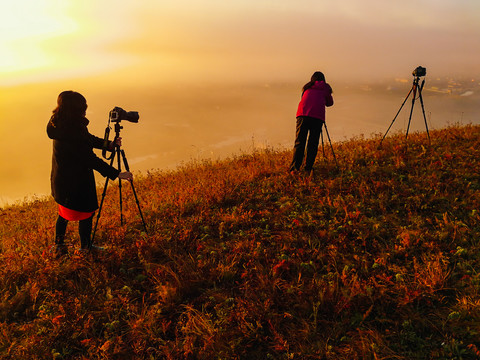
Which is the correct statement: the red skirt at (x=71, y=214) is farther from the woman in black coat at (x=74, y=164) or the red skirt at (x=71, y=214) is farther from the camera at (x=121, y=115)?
the camera at (x=121, y=115)

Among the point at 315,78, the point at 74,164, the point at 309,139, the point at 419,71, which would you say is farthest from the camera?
the point at 419,71

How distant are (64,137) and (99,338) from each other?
10.3 ft

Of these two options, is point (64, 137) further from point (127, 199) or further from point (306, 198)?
point (306, 198)

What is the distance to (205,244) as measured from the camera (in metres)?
5.25

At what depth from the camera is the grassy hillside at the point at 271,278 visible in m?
3.28

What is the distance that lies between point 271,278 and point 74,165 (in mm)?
3887

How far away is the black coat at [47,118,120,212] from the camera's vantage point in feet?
14.9

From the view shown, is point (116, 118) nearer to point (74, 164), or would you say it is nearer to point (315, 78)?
point (74, 164)

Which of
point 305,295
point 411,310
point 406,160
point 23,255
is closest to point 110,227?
point 23,255

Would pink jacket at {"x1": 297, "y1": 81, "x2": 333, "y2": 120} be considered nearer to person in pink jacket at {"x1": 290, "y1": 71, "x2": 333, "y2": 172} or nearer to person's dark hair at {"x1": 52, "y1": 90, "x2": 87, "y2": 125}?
person in pink jacket at {"x1": 290, "y1": 71, "x2": 333, "y2": 172}

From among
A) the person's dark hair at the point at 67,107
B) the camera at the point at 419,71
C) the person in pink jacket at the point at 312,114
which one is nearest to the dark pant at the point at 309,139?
the person in pink jacket at the point at 312,114

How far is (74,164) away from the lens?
188 inches

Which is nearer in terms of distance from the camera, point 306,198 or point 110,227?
point 110,227

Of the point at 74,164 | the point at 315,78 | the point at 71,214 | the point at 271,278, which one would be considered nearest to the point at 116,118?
the point at 74,164
